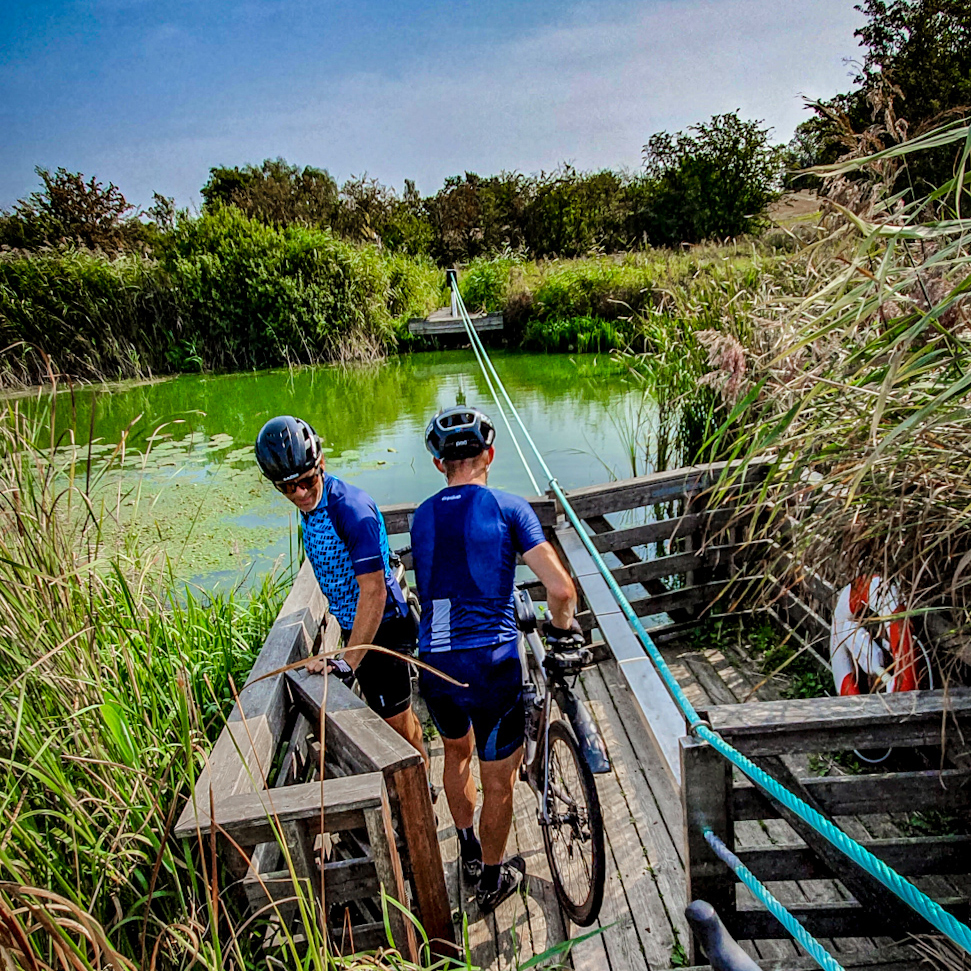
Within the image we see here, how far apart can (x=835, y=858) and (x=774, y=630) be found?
7.43 feet

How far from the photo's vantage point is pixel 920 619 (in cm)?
216

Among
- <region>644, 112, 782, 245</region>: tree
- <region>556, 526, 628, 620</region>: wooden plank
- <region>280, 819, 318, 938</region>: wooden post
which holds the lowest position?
<region>280, 819, 318, 938</region>: wooden post

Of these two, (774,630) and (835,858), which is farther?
(774,630)

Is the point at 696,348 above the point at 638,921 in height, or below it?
above

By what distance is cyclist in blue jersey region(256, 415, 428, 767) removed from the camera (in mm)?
2258

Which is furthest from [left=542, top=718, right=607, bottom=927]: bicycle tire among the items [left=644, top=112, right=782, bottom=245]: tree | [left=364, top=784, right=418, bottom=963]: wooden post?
[left=644, top=112, right=782, bottom=245]: tree

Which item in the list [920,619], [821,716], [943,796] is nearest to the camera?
[821,716]

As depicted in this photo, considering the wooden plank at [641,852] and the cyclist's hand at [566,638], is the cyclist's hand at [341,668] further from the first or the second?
the wooden plank at [641,852]

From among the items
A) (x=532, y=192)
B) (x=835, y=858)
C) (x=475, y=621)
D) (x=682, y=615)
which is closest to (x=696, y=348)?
(x=682, y=615)

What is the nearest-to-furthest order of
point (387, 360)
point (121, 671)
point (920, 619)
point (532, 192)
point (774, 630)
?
point (920, 619) → point (121, 671) → point (774, 630) → point (387, 360) → point (532, 192)

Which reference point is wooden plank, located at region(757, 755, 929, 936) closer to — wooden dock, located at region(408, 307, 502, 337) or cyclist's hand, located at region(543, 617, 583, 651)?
cyclist's hand, located at region(543, 617, 583, 651)

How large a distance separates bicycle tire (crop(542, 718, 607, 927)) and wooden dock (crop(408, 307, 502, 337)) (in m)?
15.0

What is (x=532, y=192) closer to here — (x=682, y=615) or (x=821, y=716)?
(x=682, y=615)

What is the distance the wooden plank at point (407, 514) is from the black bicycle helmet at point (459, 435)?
1482 millimetres
